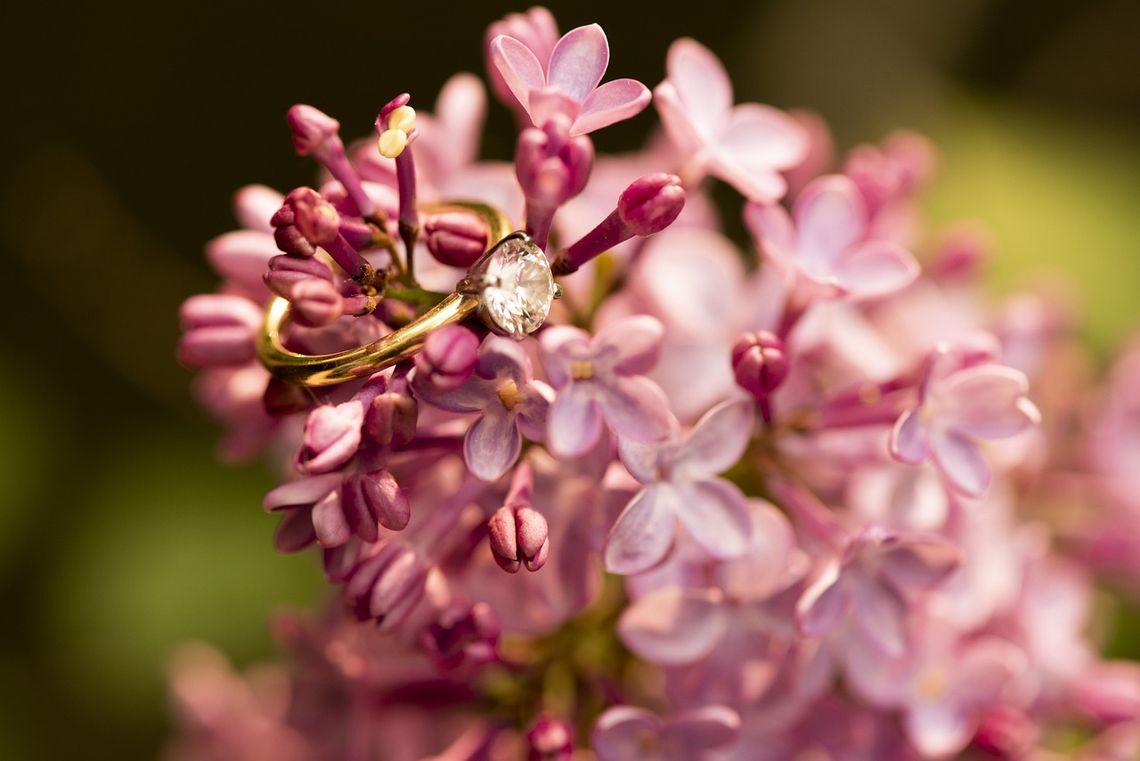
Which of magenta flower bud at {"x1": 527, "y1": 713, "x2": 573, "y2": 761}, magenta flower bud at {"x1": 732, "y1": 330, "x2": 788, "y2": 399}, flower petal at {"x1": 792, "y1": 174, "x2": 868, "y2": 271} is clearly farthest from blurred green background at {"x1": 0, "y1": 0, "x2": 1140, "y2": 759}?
magenta flower bud at {"x1": 527, "y1": 713, "x2": 573, "y2": 761}

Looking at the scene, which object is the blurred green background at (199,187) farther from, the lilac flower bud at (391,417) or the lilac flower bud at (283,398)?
the lilac flower bud at (391,417)

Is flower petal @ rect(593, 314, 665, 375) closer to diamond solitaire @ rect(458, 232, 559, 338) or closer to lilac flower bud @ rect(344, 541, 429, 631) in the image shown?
diamond solitaire @ rect(458, 232, 559, 338)

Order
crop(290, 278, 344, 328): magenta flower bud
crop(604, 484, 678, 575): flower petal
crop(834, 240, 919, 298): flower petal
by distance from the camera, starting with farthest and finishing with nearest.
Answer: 1. crop(834, 240, 919, 298): flower petal
2. crop(604, 484, 678, 575): flower petal
3. crop(290, 278, 344, 328): magenta flower bud

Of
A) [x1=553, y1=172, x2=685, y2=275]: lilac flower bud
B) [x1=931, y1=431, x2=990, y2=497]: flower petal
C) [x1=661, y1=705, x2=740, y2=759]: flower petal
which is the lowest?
[x1=661, y1=705, x2=740, y2=759]: flower petal

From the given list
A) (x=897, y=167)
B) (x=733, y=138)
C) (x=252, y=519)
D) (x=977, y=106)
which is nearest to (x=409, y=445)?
(x=733, y=138)

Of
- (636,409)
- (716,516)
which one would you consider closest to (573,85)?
(636,409)

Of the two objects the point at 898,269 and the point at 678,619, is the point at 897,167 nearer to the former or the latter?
the point at 898,269
